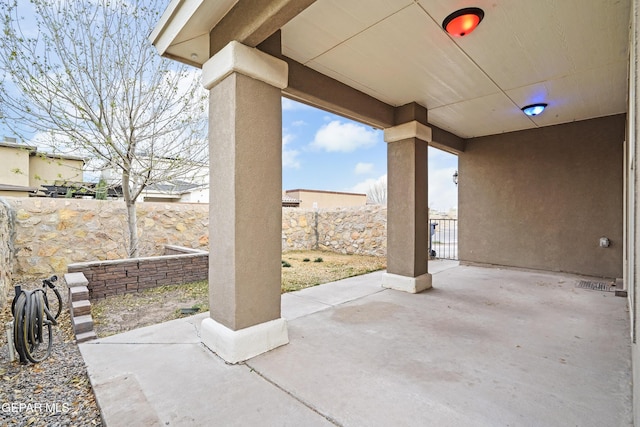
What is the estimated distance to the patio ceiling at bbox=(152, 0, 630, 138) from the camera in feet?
7.80

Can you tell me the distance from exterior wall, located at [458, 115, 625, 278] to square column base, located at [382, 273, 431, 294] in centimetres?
247

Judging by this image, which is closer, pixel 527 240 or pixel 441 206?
pixel 527 240

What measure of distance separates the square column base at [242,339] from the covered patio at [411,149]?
0.01m

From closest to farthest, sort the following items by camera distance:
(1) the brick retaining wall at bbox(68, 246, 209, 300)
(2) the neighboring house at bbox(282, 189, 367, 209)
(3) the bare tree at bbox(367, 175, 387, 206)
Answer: (1) the brick retaining wall at bbox(68, 246, 209, 300) → (2) the neighboring house at bbox(282, 189, 367, 209) → (3) the bare tree at bbox(367, 175, 387, 206)

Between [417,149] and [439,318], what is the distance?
2.33 metres

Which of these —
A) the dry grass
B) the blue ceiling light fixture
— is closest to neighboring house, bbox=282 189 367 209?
the dry grass

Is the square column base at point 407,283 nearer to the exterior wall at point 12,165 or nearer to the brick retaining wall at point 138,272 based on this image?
the brick retaining wall at point 138,272

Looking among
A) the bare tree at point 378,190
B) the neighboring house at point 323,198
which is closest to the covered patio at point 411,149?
the neighboring house at point 323,198

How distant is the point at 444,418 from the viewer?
1.68 meters

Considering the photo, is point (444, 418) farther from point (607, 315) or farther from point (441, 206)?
point (441, 206)

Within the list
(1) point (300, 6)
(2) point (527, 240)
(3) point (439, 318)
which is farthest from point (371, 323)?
(2) point (527, 240)

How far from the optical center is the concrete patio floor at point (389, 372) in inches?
67.5

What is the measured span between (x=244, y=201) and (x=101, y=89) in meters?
3.72

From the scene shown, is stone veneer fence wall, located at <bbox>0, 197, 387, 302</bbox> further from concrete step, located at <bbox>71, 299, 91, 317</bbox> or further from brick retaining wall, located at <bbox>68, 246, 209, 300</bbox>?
concrete step, located at <bbox>71, 299, 91, 317</bbox>
